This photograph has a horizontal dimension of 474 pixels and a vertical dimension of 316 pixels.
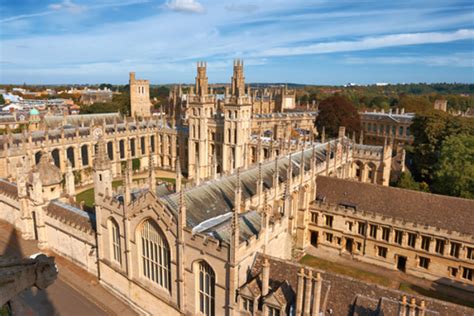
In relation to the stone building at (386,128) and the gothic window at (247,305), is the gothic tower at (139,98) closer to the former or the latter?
the stone building at (386,128)

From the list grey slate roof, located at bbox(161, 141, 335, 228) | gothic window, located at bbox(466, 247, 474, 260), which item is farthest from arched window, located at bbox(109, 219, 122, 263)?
gothic window, located at bbox(466, 247, 474, 260)

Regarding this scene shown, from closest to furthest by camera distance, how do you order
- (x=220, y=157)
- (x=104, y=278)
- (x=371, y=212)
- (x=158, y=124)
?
(x=104, y=278)
(x=371, y=212)
(x=220, y=157)
(x=158, y=124)

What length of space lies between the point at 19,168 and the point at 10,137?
16.0 m

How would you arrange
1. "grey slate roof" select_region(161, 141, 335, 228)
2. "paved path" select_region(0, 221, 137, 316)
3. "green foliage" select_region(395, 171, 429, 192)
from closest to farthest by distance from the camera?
"grey slate roof" select_region(161, 141, 335, 228)
"paved path" select_region(0, 221, 137, 316)
"green foliage" select_region(395, 171, 429, 192)

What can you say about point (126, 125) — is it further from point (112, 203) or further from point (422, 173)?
point (422, 173)

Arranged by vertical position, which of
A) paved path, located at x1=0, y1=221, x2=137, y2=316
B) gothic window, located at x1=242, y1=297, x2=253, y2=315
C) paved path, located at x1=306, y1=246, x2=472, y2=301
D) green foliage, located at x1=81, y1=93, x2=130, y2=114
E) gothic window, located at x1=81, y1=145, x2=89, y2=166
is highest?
green foliage, located at x1=81, y1=93, x2=130, y2=114

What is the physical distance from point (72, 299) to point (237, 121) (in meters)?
29.2

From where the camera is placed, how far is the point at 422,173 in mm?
47812

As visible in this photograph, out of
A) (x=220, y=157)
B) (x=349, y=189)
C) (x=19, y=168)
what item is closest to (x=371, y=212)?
(x=349, y=189)

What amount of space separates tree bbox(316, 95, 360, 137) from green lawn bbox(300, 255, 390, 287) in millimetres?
36682

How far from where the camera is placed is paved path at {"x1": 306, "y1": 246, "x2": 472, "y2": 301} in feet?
87.3

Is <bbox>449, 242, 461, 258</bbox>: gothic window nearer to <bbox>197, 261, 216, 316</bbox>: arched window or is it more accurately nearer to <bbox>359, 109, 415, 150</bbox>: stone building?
<bbox>197, 261, 216, 316</bbox>: arched window

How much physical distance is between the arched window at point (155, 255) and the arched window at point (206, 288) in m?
2.55

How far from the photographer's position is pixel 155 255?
21312 millimetres
